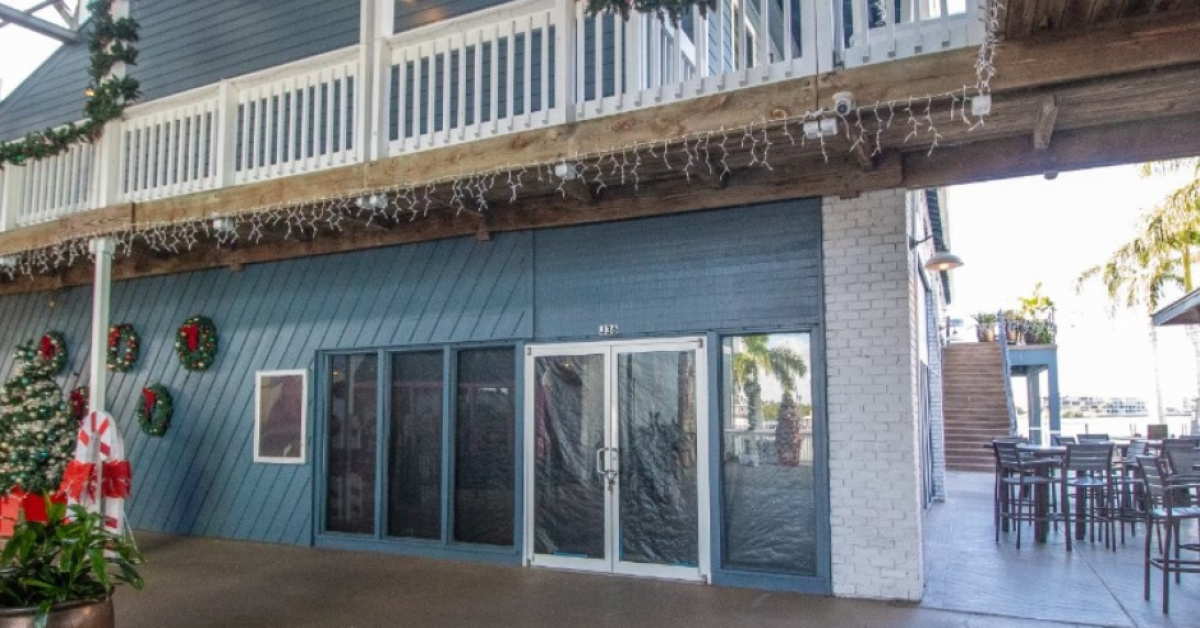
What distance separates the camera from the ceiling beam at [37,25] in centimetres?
1080

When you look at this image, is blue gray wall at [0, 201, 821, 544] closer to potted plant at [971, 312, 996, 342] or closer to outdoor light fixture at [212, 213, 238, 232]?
outdoor light fixture at [212, 213, 238, 232]

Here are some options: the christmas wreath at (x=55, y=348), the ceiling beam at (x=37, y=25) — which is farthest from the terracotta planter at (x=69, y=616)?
the ceiling beam at (x=37, y=25)

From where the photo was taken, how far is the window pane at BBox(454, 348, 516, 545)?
292 inches

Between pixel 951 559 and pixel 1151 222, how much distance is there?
41.7ft

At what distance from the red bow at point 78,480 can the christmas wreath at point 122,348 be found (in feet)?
7.43

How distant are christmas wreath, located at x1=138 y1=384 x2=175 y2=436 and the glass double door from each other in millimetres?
4555

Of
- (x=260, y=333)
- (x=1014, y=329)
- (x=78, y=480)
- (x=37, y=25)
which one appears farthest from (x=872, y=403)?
(x=1014, y=329)

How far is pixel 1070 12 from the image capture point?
4.15m

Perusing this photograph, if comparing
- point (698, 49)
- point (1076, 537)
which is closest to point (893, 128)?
point (698, 49)

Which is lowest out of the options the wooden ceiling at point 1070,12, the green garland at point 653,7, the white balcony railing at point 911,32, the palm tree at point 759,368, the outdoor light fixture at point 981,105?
the palm tree at point 759,368

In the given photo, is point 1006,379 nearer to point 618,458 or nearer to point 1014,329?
point 1014,329

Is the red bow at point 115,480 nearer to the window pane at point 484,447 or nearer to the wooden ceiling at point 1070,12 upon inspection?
the window pane at point 484,447

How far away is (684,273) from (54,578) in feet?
15.0

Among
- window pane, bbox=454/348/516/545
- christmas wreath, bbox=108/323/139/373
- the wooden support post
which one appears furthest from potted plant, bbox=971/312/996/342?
the wooden support post
